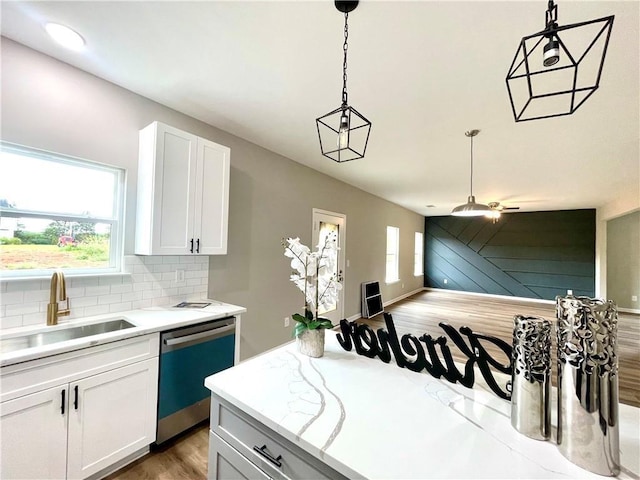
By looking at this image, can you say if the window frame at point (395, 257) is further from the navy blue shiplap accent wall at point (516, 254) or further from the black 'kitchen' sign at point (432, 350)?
the black 'kitchen' sign at point (432, 350)

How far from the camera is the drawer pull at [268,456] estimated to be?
92 cm

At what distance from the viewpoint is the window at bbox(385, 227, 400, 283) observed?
24.2 ft

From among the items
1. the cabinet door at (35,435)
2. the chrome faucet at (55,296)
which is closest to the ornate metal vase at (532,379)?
the cabinet door at (35,435)

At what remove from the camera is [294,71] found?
1982mm

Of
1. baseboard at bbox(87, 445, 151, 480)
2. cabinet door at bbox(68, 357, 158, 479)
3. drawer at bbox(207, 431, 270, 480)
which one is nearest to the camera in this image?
drawer at bbox(207, 431, 270, 480)

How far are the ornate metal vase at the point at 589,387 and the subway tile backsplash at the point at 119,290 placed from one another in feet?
8.94

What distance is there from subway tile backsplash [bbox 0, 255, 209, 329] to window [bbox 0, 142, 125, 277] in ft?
0.35

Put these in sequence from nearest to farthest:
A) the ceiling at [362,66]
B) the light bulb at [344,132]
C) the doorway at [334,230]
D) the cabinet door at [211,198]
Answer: the light bulb at [344,132]
the ceiling at [362,66]
the cabinet door at [211,198]
the doorway at [334,230]

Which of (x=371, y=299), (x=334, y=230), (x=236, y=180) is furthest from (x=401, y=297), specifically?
(x=236, y=180)

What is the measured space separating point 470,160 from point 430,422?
3.65 metres

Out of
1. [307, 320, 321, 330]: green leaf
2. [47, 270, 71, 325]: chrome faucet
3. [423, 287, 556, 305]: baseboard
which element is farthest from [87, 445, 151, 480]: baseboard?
[423, 287, 556, 305]: baseboard

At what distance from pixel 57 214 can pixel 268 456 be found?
2.23 metres

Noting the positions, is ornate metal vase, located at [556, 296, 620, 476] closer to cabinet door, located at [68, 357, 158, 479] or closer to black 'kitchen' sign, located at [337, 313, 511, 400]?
black 'kitchen' sign, located at [337, 313, 511, 400]

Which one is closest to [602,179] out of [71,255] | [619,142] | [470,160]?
[619,142]
